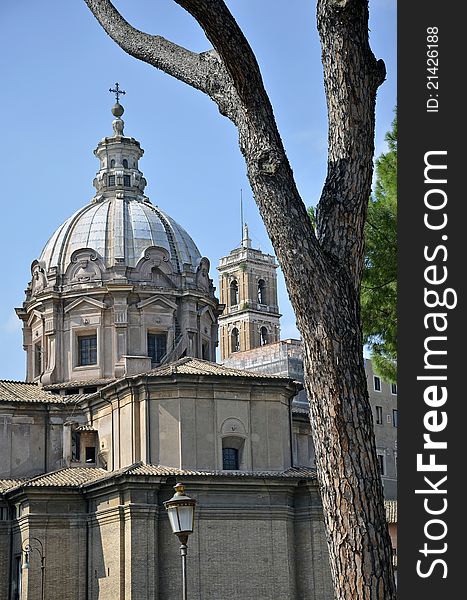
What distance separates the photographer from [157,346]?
122 feet

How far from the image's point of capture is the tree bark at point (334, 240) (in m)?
7.60

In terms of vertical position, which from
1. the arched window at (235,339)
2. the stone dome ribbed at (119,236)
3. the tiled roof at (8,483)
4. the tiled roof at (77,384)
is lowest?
the tiled roof at (8,483)

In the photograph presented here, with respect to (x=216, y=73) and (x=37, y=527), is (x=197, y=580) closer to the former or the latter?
(x=37, y=527)

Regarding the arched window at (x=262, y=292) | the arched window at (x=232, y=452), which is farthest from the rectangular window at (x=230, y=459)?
the arched window at (x=262, y=292)

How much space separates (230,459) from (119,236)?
10867mm

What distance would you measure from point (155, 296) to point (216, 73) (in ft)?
93.6

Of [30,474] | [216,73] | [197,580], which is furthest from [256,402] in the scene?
[216,73]

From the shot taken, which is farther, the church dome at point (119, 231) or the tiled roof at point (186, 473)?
the church dome at point (119, 231)

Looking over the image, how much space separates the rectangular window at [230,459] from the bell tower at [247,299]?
138ft

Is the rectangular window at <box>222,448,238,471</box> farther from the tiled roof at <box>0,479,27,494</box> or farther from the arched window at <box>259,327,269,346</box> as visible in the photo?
the arched window at <box>259,327,269,346</box>

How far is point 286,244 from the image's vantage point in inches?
321

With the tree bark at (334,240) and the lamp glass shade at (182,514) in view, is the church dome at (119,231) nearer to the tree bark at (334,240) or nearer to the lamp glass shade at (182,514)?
the lamp glass shade at (182,514)

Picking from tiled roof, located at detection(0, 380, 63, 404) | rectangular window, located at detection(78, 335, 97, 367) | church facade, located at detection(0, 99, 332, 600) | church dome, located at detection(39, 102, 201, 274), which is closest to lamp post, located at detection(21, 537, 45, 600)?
church facade, located at detection(0, 99, 332, 600)

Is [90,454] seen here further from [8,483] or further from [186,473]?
[186,473]
